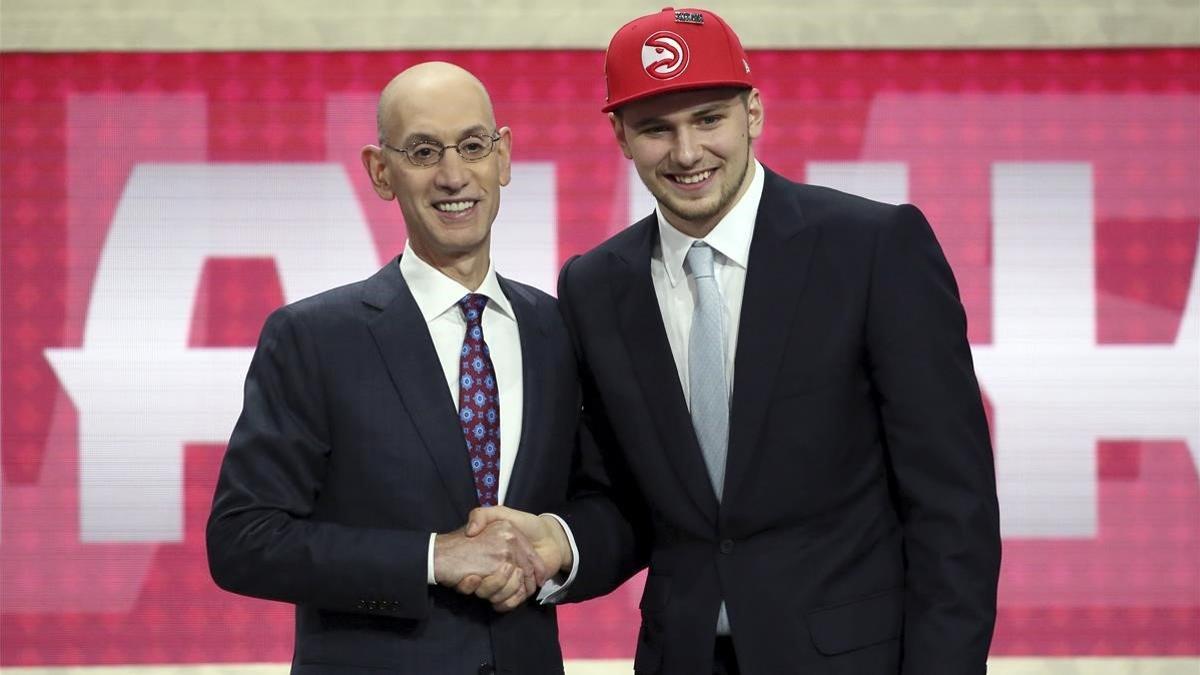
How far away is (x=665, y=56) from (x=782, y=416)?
55cm

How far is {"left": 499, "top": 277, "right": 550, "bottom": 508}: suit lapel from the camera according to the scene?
212 centimetres

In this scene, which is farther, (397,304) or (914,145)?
(914,145)

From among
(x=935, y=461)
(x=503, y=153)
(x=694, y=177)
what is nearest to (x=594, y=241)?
(x=503, y=153)

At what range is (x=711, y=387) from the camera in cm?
202

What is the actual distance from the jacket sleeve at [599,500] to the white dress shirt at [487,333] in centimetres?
12

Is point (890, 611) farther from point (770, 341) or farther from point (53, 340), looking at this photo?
point (53, 340)

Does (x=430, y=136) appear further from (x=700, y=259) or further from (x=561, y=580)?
(x=561, y=580)

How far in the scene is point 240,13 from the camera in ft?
13.1

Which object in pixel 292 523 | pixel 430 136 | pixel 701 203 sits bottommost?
pixel 292 523

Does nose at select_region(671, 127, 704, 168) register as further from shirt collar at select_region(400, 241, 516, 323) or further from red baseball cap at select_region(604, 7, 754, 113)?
shirt collar at select_region(400, 241, 516, 323)

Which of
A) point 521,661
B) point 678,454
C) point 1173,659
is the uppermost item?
point 678,454

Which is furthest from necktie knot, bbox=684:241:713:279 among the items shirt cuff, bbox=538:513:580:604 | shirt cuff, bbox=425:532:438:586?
shirt cuff, bbox=425:532:438:586

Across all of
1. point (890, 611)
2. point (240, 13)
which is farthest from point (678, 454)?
point (240, 13)

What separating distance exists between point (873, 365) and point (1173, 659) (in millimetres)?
2493
